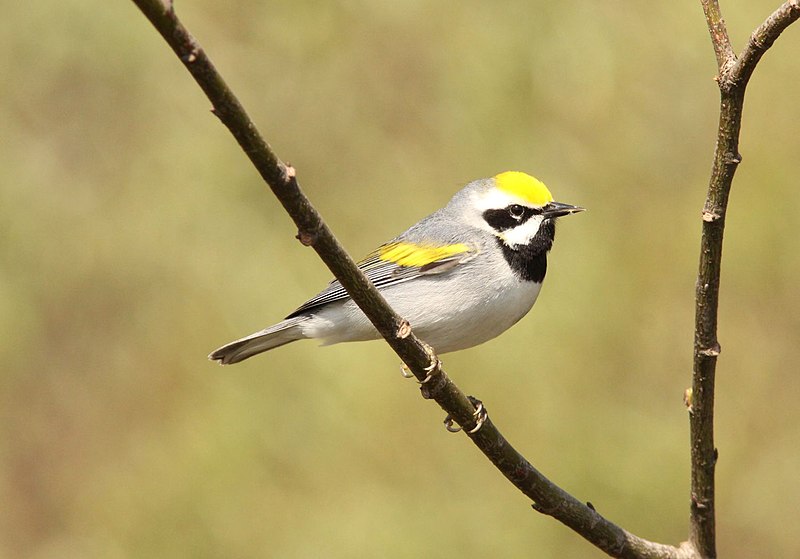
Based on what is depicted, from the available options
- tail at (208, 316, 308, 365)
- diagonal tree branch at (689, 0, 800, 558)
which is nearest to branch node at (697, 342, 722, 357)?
diagonal tree branch at (689, 0, 800, 558)

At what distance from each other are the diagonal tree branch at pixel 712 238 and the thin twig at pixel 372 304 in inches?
9.5

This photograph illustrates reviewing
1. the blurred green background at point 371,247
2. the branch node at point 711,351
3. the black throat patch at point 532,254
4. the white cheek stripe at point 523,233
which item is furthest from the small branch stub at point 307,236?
the blurred green background at point 371,247

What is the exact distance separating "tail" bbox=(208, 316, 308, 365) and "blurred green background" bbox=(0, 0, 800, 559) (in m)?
1.71

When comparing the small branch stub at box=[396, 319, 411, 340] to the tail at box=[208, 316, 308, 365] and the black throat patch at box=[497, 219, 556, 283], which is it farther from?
the tail at box=[208, 316, 308, 365]

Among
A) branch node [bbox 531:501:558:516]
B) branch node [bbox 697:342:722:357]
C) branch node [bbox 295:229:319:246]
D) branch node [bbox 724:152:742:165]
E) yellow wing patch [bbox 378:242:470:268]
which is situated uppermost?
yellow wing patch [bbox 378:242:470:268]

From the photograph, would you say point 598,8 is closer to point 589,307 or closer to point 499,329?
point 589,307

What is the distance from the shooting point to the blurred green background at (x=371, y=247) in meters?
5.96

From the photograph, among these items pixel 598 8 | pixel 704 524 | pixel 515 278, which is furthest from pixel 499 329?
pixel 598 8

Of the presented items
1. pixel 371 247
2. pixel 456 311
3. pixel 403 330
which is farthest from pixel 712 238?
pixel 371 247

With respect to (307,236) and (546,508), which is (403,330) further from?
(546,508)

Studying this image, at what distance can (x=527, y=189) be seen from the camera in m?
4.33

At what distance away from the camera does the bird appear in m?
4.07

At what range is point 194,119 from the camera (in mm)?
7008

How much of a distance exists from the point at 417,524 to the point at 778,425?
2.32 meters
